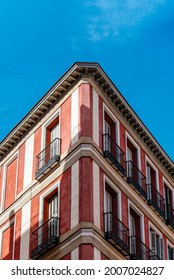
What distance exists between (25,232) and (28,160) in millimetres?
4147

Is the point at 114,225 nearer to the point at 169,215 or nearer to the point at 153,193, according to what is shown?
the point at 153,193

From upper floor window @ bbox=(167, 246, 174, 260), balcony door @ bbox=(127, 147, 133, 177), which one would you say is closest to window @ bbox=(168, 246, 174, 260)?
upper floor window @ bbox=(167, 246, 174, 260)

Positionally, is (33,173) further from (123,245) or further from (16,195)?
(123,245)

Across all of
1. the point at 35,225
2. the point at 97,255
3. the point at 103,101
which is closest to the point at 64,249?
the point at 97,255

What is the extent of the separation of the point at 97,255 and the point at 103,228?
1627mm

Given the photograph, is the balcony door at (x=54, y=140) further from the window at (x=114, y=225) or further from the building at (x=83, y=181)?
the window at (x=114, y=225)

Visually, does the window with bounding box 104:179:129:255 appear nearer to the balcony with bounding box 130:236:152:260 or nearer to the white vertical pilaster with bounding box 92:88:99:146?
the balcony with bounding box 130:236:152:260

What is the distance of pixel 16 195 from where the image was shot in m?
36.7

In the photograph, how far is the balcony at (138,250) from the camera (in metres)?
33.1

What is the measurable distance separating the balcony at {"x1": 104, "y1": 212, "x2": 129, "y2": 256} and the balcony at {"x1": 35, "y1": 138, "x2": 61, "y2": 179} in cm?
382

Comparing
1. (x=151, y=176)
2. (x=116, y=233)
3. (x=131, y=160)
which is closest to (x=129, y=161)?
(x=131, y=160)

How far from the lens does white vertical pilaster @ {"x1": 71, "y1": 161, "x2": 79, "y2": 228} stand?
30594mm

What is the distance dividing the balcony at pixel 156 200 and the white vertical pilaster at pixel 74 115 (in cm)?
611

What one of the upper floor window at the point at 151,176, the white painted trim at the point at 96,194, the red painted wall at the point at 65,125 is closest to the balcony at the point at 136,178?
the upper floor window at the point at 151,176
